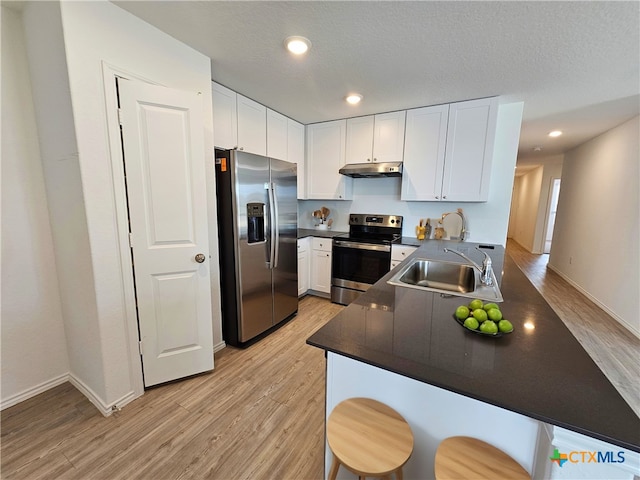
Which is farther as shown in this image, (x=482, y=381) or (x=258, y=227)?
(x=258, y=227)

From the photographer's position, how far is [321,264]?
12.1 feet

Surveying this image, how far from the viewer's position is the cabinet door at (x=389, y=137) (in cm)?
326

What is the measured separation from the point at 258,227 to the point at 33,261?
62.5 inches

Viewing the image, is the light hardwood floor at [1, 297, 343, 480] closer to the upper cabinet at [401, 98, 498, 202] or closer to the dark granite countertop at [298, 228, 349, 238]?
the dark granite countertop at [298, 228, 349, 238]

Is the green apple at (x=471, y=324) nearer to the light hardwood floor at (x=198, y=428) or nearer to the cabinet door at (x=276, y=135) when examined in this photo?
the light hardwood floor at (x=198, y=428)

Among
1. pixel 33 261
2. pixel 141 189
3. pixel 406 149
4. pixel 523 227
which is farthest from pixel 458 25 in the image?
pixel 523 227

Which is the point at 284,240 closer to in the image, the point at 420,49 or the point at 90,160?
the point at 90,160

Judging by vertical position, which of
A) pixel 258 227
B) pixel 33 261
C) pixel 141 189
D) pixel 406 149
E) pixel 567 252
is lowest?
pixel 567 252

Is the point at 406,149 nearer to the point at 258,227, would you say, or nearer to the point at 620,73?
the point at 620,73

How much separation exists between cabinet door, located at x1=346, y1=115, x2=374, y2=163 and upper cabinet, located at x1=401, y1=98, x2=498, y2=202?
47 cm

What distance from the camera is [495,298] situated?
1.43 metres

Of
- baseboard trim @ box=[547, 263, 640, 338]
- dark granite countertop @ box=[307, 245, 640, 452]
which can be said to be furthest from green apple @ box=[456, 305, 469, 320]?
baseboard trim @ box=[547, 263, 640, 338]

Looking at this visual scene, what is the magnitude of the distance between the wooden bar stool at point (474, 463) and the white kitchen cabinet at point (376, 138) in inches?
117

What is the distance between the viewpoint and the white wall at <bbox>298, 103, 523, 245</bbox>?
301 centimetres
